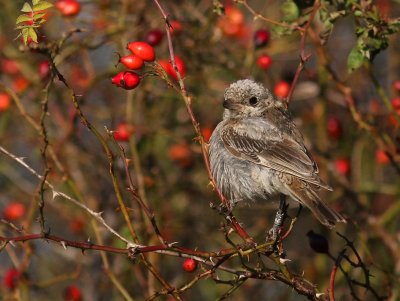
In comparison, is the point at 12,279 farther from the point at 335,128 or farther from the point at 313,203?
the point at 335,128

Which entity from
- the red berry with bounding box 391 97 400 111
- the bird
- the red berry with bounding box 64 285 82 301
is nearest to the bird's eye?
the bird

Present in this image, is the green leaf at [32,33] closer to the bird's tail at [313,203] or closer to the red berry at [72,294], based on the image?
the bird's tail at [313,203]

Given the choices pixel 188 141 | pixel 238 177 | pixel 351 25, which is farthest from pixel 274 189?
pixel 351 25

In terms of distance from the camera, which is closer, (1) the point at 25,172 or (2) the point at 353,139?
(2) the point at 353,139

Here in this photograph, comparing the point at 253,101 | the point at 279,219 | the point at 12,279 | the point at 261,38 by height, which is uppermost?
the point at 261,38

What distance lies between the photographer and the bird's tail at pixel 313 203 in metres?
4.14

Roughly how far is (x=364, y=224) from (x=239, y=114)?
1712 millimetres

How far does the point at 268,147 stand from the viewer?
15.8ft

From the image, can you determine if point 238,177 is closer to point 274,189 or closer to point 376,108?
point 274,189

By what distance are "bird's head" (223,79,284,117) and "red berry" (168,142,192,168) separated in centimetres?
143

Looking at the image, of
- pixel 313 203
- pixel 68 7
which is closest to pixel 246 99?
pixel 313 203

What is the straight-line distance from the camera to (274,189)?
467 cm

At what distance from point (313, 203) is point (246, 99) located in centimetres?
95

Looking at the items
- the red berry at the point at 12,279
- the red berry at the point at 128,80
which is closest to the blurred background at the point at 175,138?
the red berry at the point at 12,279
